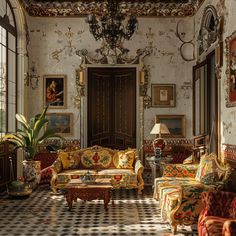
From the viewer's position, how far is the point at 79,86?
40.9 feet

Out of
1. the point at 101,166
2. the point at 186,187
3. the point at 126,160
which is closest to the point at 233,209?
the point at 186,187

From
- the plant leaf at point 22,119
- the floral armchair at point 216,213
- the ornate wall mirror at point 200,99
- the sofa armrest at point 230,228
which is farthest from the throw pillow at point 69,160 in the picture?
the sofa armrest at point 230,228

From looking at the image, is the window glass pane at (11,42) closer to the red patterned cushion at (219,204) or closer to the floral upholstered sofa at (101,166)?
the floral upholstered sofa at (101,166)

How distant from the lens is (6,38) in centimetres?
1095

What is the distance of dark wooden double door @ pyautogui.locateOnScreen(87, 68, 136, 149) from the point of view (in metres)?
12.5

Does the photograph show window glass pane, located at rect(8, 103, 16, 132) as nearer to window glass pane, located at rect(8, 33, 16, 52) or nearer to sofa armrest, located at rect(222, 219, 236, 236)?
window glass pane, located at rect(8, 33, 16, 52)

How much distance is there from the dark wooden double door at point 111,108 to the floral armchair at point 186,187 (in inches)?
160

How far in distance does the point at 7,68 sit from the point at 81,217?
5.26m

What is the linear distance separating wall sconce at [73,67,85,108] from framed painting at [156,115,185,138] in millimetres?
2403

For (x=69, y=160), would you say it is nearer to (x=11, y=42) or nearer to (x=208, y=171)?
(x=11, y=42)

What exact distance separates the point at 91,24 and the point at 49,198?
382cm

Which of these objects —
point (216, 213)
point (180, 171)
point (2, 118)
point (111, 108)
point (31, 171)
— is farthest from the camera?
point (111, 108)

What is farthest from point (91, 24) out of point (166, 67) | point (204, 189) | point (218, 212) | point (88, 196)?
point (166, 67)

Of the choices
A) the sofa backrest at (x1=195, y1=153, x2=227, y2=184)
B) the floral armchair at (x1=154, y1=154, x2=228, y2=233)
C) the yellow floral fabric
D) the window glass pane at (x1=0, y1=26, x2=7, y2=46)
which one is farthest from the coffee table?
the window glass pane at (x1=0, y1=26, x2=7, y2=46)
